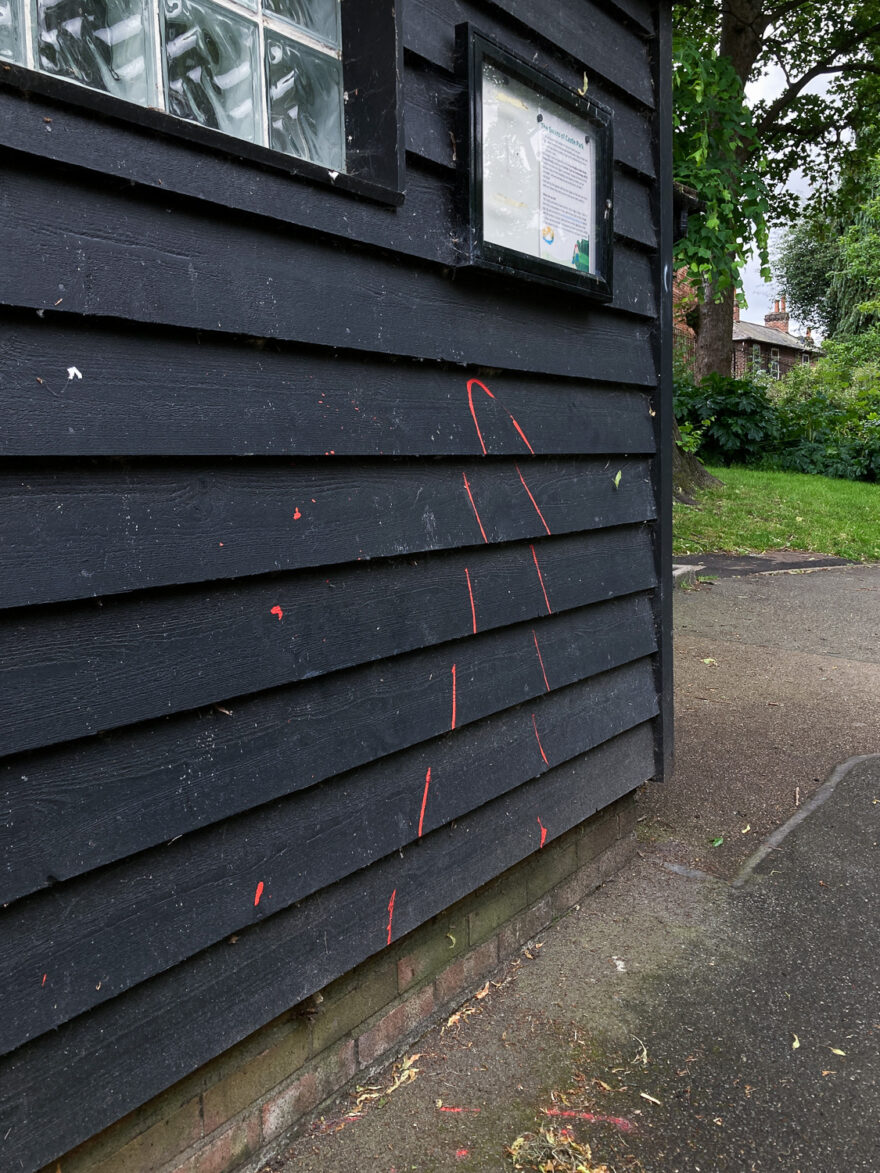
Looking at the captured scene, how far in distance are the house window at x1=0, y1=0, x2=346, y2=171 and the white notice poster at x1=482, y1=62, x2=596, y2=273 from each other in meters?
0.45

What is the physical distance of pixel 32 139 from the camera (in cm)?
138

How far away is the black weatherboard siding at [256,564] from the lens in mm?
1459

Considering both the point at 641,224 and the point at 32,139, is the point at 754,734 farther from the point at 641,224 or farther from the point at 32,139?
the point at 32,139

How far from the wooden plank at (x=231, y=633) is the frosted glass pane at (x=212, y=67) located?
93cm

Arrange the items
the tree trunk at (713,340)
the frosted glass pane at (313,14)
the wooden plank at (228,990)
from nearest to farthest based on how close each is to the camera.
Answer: the wooden plank at (228,990) < the frosted glass pane at (313,14) < the tree trunk at (713,340)

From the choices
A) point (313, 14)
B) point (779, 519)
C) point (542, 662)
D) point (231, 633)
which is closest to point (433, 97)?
point (313, 14)

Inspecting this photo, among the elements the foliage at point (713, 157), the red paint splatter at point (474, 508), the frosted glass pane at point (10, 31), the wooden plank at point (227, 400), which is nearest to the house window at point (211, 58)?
the frosted glass pane at point (10, 31)

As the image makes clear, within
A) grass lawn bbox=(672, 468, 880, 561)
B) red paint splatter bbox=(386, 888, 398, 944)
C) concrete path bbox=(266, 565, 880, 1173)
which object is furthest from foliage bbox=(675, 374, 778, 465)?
red paint splatter bbox=(386, 888, 398, 944)

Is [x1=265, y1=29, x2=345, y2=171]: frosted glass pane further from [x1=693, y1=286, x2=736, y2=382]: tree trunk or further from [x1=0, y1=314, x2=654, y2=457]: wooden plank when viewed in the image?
[x1=693, y1=286, x2=736, y2=382]: tree trunk

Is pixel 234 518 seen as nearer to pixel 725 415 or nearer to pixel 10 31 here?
pixel 10 31

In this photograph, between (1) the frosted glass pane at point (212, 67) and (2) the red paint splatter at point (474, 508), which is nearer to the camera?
(1) the frosted glass pane at point (212, 67)

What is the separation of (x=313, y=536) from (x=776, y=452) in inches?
692

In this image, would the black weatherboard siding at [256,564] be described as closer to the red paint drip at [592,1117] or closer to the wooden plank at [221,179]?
the wooden plank at [221,179]

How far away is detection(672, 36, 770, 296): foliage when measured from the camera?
4148mm
